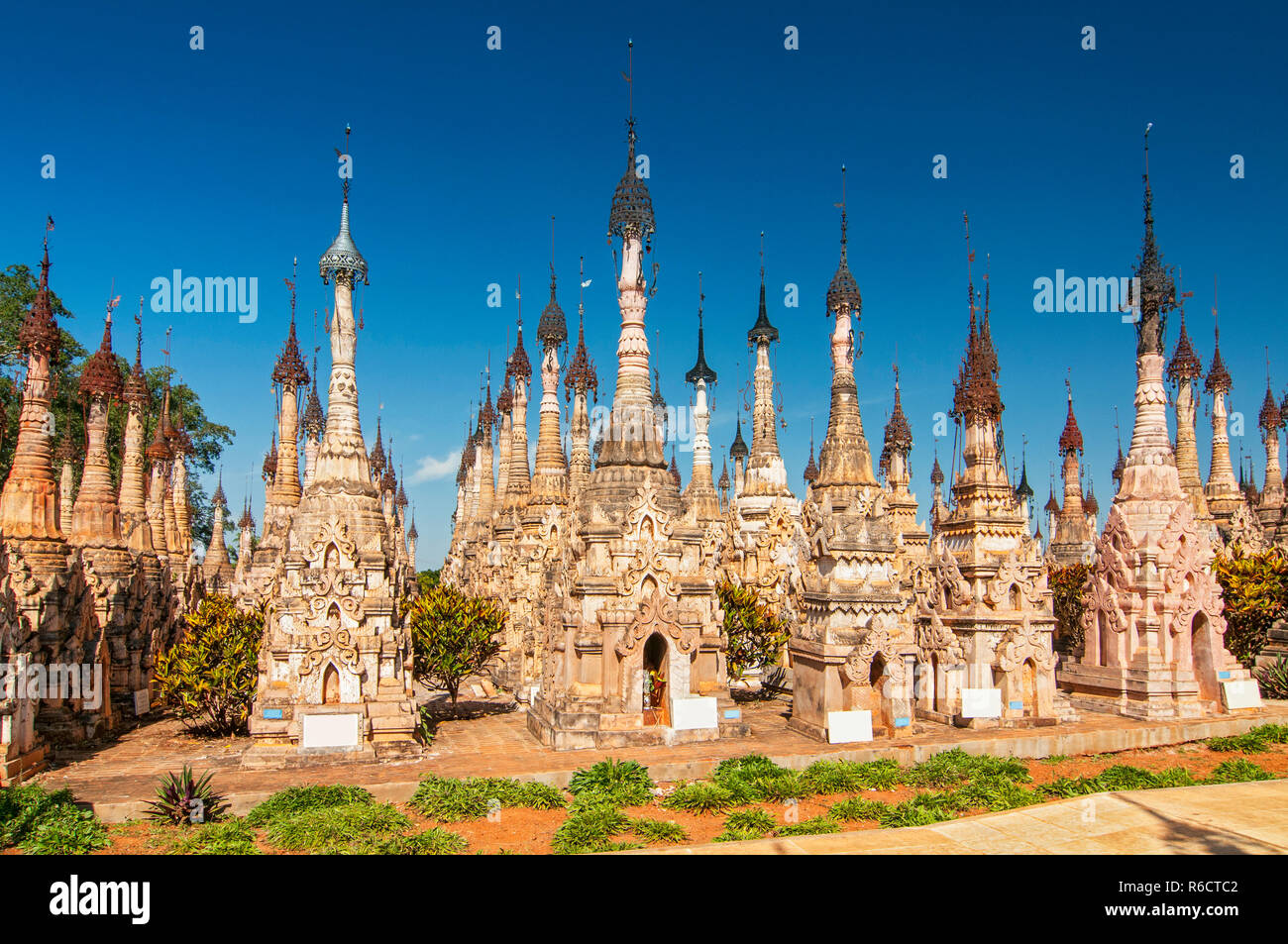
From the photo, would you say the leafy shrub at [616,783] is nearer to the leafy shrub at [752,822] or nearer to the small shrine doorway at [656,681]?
the leafy shrub at [752,822]

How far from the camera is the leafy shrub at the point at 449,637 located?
22.1m

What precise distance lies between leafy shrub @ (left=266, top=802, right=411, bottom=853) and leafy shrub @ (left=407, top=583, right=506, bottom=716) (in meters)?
8.86

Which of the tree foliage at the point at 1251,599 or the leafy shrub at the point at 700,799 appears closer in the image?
the leafy shrub at the point at 700,799

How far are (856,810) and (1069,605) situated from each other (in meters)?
20.2

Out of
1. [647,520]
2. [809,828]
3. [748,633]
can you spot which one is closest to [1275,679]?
[748,633]

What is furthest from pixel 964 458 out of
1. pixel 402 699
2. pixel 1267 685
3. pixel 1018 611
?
pixel 402 699

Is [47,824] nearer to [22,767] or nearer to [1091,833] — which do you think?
[22,767]

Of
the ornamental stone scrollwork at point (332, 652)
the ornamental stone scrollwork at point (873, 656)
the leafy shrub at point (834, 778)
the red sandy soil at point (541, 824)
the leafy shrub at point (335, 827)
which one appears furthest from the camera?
the ornamental stone scrollwork at point (873, 656)

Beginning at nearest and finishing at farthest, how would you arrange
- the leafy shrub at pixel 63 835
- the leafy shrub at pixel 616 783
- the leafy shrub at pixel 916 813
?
1. the leafy shrub at pixel 63 835
2. the leafy shrub at pixel 916 813
3. the leafy shrub at pixel 616 783

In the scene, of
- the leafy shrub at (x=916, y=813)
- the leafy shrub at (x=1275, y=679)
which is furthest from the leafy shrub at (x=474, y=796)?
the leafy shrub at (x=1275, y=679)

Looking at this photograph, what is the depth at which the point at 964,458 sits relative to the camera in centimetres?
2378

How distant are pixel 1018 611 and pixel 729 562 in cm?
1330

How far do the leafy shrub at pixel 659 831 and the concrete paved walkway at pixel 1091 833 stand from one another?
4.03 ft
